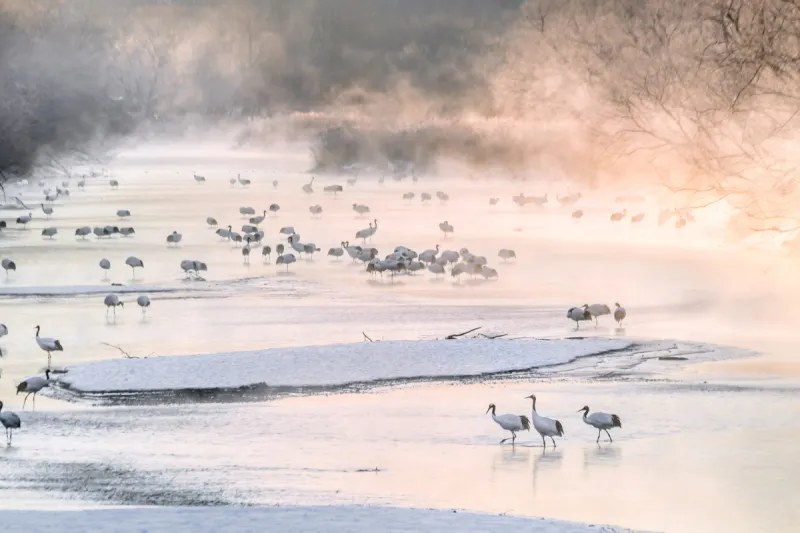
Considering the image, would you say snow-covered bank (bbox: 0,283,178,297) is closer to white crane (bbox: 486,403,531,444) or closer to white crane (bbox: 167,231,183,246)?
white crane (bbox: 167,231,183,246)

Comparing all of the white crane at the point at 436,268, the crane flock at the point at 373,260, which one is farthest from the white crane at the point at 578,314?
the white crane at the point at 436,268

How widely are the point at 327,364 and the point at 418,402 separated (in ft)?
8.88

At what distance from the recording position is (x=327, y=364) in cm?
2234

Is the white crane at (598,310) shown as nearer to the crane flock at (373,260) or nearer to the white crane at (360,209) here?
the crane flock at (373,260)

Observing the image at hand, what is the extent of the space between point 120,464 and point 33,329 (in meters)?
9.88

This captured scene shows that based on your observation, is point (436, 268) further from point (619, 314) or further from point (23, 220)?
point (23, 220)

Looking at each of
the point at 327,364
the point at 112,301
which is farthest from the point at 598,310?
the point at 112,301

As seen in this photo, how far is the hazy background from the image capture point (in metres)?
29.2

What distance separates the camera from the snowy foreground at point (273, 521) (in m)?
12.9

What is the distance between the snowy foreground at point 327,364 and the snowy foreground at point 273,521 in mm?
7313

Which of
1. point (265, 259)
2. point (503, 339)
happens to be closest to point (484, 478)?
point (503, 339)

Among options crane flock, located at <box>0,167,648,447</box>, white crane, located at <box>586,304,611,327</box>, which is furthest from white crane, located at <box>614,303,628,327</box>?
white crane, located at <box>586,304,611,327</box>

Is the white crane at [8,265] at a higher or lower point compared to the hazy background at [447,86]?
lower

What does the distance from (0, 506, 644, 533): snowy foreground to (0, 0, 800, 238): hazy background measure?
862 centimetres
